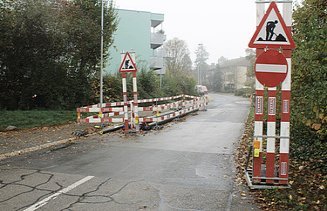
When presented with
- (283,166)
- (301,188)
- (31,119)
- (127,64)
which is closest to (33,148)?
(127,64)

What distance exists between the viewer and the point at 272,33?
19.8ft

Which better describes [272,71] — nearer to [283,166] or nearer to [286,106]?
[286,106]

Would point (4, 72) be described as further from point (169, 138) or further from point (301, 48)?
point (301, 48)

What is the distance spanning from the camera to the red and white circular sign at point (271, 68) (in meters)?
5.96

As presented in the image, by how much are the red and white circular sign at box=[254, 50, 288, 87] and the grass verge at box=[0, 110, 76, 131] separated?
11454mm

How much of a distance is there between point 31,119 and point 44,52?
4090 millimetres

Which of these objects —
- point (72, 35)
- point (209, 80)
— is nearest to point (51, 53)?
point (72, 35)

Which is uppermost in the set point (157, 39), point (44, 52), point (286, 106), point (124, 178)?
point (157, 39)

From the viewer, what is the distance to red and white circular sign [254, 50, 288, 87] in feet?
19.6

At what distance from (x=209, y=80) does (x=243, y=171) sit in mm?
90939

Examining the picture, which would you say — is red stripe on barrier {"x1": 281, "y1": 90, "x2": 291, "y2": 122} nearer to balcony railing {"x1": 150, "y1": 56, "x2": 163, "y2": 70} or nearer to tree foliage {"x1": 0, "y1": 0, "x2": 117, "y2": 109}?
tree foliage {"x1": 0, "y1": 0, "x2": 117, "y2": 109}

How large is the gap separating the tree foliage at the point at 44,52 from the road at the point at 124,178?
8391 millimetres

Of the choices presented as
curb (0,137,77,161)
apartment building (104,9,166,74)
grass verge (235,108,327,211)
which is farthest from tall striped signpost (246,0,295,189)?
apartment building (104,9,166,74)

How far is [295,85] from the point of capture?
9.02m
